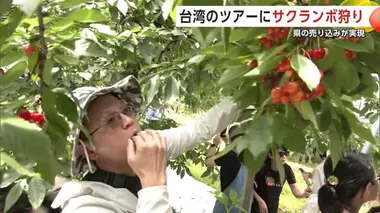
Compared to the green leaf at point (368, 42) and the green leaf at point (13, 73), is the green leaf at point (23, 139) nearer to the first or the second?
the green leaf at point (13, 73)

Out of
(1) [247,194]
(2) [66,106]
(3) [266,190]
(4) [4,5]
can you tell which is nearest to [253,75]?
(2) [66,106]

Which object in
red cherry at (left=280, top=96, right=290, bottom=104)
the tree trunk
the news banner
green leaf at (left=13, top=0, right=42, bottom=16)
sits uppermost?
green leaf at (left=13, top=0, right=42, bottom=16)

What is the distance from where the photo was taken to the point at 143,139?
108 centimetres

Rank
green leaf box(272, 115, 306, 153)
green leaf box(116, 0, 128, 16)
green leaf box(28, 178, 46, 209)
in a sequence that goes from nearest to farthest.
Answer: green leaf box(272, 115, 306, 153), green leaf box(28, 178, 46, 209), green leaf box(116, 0, 128, 16)

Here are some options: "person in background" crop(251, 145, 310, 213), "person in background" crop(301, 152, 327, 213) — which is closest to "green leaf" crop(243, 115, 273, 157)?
"person in background" crop(301, 152, 327, 213)

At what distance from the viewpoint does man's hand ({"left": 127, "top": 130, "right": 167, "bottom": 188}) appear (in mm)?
1050

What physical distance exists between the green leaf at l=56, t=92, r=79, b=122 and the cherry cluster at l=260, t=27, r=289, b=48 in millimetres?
318

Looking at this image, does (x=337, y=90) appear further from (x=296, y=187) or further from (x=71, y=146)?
(x=296, y=187)

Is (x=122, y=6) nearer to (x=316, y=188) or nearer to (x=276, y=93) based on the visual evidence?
(x=276, y=93)

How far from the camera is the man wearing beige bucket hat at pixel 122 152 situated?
105 cm

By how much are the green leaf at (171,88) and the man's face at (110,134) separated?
0.32m

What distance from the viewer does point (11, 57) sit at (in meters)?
0.84

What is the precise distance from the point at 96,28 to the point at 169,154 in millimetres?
336

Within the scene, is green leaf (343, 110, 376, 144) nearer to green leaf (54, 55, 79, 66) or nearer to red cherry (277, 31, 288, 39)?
red cherry (277, 31, 288, 39)
